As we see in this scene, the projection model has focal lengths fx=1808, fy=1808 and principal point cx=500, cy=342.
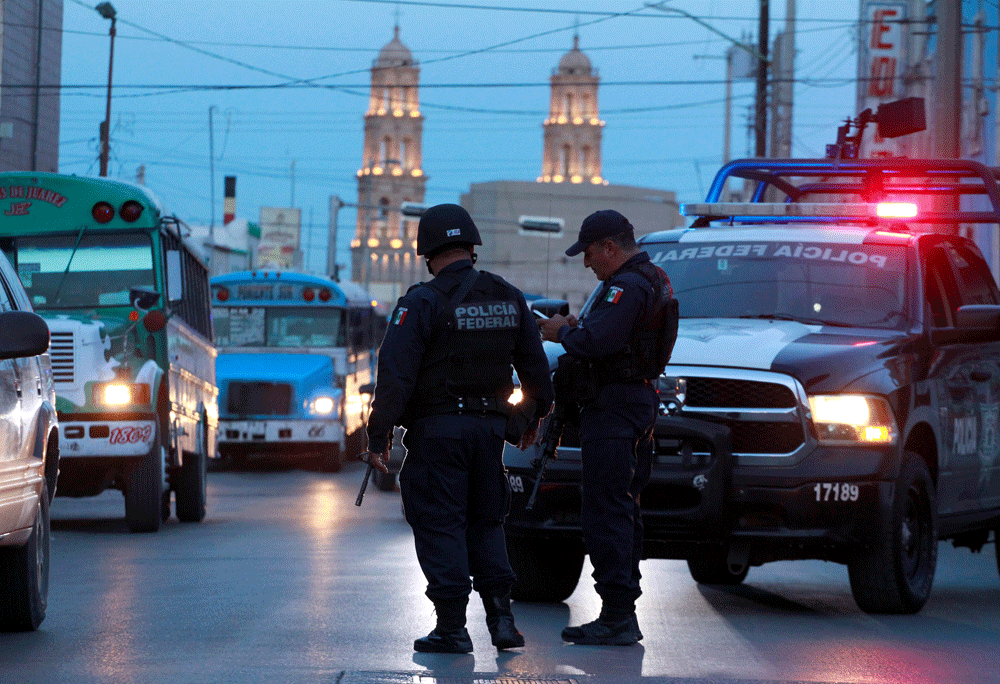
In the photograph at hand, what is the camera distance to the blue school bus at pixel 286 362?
27.9 metres

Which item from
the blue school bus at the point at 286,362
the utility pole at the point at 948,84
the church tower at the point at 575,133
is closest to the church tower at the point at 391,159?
the church tower at the point at 575,133

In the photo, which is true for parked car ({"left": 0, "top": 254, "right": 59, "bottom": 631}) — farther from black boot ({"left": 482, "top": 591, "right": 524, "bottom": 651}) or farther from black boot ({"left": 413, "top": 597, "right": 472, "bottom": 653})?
black boot ({"left": 482, "top": 591, "right": 524, "bottom": 651})

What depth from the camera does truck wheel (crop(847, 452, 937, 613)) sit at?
30.3 feet

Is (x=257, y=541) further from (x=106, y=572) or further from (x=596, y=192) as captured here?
(x=596, y=192)

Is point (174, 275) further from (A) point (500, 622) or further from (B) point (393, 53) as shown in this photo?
(B) point (393, 53)

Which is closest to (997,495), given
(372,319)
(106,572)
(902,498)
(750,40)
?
(902,498)

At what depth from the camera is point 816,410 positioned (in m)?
9.07

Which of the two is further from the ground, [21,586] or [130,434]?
[130,434]

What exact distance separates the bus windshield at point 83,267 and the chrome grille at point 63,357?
0.51 metres

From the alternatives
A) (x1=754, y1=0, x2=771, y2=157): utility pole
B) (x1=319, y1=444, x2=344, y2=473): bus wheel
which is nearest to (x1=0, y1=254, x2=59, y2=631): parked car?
(x1=319, y1=444, x2=344, y2=473): bus wheel

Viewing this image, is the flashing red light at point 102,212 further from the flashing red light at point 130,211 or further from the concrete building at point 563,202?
the concrete building at point 563,202

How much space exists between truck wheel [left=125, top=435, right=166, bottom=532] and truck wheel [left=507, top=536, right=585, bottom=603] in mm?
6762

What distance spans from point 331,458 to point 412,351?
70.8ft

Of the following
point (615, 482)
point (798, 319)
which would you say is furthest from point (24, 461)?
point (798, 319)
